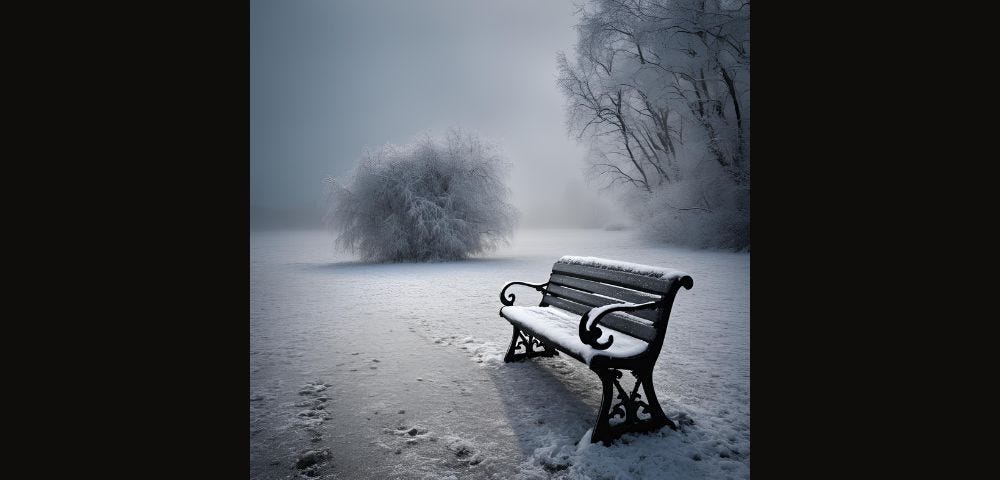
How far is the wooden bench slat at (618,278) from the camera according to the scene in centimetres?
307

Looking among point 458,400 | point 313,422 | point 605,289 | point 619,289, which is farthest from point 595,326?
point 313,422

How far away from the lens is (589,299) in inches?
151

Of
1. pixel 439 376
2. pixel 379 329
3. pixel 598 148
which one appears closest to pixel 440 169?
pixel 598 148

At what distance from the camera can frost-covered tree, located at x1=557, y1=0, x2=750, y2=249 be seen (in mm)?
14547

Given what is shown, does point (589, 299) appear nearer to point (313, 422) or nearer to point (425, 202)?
point (313, 422)

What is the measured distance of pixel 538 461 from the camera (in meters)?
2.60

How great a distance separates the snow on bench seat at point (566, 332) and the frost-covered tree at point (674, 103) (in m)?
12.4

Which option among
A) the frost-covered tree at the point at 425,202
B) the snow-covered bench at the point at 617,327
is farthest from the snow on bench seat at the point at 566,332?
the frost-covered tree at the point at 425,202

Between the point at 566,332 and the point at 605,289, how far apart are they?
520 mm

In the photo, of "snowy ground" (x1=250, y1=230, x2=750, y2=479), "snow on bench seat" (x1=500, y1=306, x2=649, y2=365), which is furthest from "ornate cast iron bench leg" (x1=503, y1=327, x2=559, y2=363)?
"snow on bench seat" (x1=500, y1=306, x2=649, y2=365)

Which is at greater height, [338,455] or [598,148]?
[598,148]
